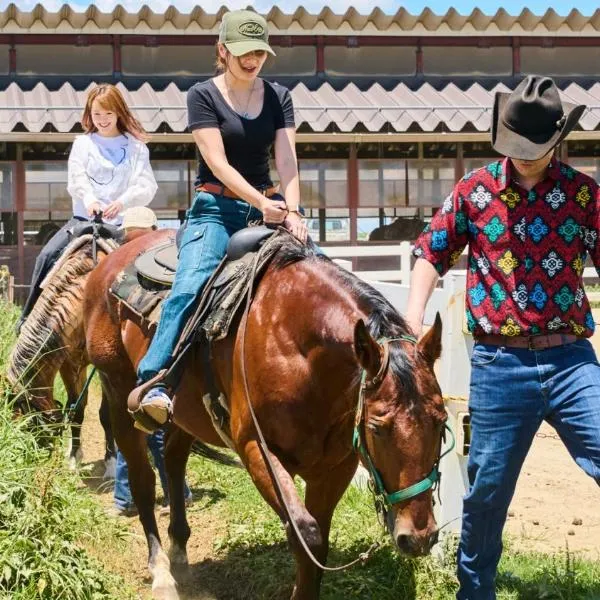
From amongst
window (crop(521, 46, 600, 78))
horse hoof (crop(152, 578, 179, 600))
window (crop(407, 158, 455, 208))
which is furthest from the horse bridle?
window (crop(521, 46, 600, 78))

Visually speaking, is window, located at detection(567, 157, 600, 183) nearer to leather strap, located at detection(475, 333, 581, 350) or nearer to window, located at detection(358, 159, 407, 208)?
window, located at detection(358, 159, 407, 208)

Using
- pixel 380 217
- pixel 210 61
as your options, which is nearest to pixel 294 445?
pixel 380 217

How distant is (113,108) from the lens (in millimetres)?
6812

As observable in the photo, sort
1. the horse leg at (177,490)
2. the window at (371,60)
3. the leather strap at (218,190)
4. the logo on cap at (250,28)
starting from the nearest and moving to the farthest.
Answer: the logo on cap at (250,28)
the leather strap at (218,190)
the horse leg at (177,490)
the window at (371,60)

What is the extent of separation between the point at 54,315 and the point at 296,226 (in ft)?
8.60

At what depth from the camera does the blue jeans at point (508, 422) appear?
387cm

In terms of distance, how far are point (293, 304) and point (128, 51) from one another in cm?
1457

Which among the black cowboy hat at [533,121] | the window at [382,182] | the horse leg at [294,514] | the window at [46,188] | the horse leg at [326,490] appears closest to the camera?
the black cowboy hat at [533,121]

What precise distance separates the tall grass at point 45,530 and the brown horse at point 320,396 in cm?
51

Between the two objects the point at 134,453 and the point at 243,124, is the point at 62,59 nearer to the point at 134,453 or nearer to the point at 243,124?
the point at 134,453

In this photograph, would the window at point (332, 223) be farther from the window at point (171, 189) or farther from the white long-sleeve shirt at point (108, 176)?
the white long-sleeve shirt at point (108, 176)

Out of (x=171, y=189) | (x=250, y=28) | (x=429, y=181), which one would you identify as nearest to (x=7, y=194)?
(x=171, y=189)

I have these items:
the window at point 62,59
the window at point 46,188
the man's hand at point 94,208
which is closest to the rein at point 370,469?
the man's hand at point 94,208

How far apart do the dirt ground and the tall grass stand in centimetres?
30
